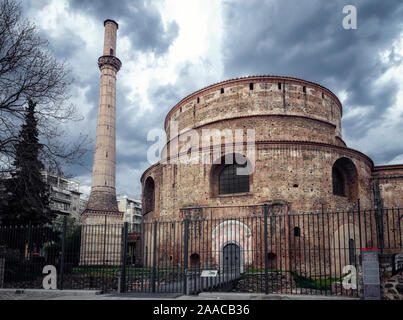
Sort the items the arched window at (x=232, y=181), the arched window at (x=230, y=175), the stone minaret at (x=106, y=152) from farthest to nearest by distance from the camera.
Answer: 1. the stone minaret at (x=106, y=152)
2. the arched window at (x=232, y=181)
3. the arched window at (x=230, y=175)

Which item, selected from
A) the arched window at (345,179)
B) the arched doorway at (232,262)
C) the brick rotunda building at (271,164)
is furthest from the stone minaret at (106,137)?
the arched window at (345,179)

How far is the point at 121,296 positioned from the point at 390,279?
19.6 feet

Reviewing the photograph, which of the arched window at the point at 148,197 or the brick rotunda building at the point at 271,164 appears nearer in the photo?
the brick rotunda building at the point at 271,164

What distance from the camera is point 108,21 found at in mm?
26672

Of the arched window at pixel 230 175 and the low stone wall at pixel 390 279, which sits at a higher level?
the arched window at pixel 230 175

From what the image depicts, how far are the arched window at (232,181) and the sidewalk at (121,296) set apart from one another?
34.7ft

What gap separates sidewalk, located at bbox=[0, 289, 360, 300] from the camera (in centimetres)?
793

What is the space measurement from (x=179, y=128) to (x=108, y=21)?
9.87 meters

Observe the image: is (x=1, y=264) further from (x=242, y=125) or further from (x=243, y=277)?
(x=242, y=125)

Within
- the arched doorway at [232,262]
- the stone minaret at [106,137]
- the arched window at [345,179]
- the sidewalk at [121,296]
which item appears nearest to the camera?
the sidewalk at [121,296]

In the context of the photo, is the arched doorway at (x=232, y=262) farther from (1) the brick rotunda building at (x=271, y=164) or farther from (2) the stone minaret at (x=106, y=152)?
(2) the stone minaret at (x=106, y=152)

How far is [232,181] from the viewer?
19375mm

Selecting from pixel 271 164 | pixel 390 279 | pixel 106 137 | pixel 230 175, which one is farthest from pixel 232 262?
pixel 106 137

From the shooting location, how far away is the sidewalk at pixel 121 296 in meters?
7.93
